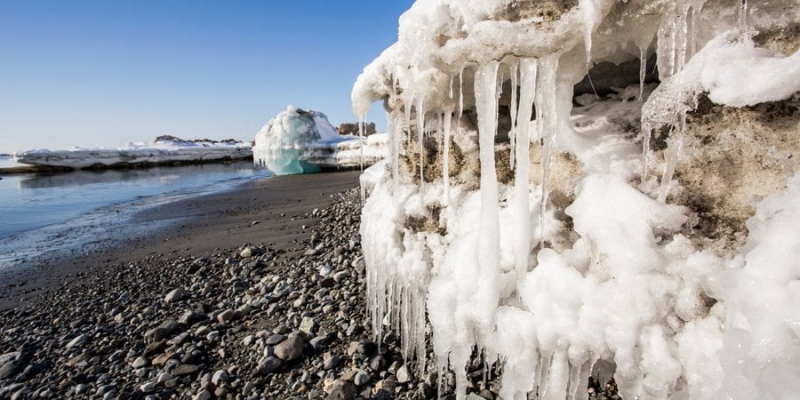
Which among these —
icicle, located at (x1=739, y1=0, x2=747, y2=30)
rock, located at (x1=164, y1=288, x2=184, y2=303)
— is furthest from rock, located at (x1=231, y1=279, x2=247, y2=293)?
icicle, located at (x1=739, y1=0, x2=747, y2=30)

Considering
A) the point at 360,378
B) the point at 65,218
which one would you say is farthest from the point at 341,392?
the point at 65,218

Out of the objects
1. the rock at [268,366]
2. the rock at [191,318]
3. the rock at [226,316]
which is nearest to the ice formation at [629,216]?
the rock at [268,366]

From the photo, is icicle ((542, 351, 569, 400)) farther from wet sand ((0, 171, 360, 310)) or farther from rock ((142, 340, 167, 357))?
wet sand ((0, 171, 360, 310))

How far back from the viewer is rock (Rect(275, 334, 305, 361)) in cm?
339

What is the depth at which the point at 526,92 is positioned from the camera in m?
1.98

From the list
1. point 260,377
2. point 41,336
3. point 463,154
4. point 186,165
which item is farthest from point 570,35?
point 186,165

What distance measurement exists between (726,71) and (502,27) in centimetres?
95

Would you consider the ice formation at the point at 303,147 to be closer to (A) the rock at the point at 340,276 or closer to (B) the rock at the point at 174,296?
(A) the rock at the point at 340,276

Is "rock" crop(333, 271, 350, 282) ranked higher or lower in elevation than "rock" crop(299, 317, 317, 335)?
higher

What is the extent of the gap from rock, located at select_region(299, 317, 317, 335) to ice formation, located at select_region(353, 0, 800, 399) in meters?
1.88

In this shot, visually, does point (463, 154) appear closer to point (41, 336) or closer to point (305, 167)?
point (41, 336)

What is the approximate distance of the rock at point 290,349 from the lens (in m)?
3.39

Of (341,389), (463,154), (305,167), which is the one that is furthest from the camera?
(305,167)

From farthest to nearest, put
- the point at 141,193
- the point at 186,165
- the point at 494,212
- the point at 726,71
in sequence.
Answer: the point at 186,165 → the point at 141,193 → the point at 494,212 → the point at 726,71
